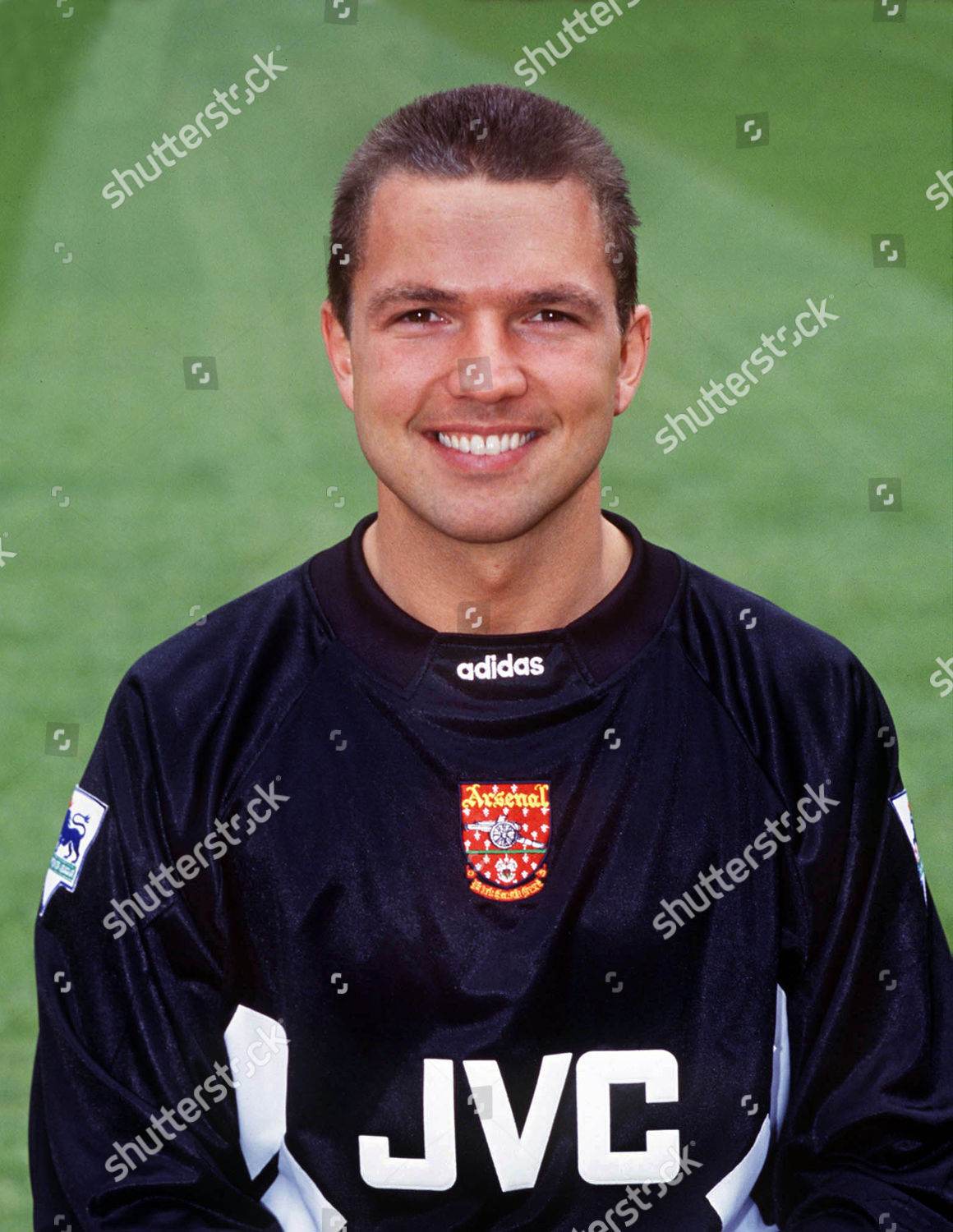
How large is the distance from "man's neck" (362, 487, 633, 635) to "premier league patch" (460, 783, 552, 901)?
0.72 ft

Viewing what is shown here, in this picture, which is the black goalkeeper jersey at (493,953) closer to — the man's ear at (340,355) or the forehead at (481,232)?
A: the man's ear at (340,355)

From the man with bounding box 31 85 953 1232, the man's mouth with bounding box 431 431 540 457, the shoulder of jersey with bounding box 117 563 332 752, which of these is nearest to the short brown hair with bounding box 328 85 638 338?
the man with bounding box 31 85 953 1232

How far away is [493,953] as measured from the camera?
2.08m

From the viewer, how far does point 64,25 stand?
8891mm

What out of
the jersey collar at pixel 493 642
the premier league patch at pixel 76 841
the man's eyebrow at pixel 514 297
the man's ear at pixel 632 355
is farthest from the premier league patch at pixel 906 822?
the premier league patch at pixel 76 841

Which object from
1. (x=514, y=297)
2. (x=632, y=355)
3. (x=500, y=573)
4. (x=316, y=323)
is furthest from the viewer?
(x=316, y=323)

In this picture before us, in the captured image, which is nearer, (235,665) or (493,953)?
(493,953)

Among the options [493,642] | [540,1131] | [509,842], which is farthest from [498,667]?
[540,1131]

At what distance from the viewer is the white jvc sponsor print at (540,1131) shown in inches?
82.4

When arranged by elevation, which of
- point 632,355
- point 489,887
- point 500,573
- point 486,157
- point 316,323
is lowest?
point 489,887

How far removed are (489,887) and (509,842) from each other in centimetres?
6

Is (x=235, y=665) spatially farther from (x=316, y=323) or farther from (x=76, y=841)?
(x=316, y=323)

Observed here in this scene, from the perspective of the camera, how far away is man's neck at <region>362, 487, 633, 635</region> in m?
2.17

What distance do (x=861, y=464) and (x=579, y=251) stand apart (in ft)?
12.8
